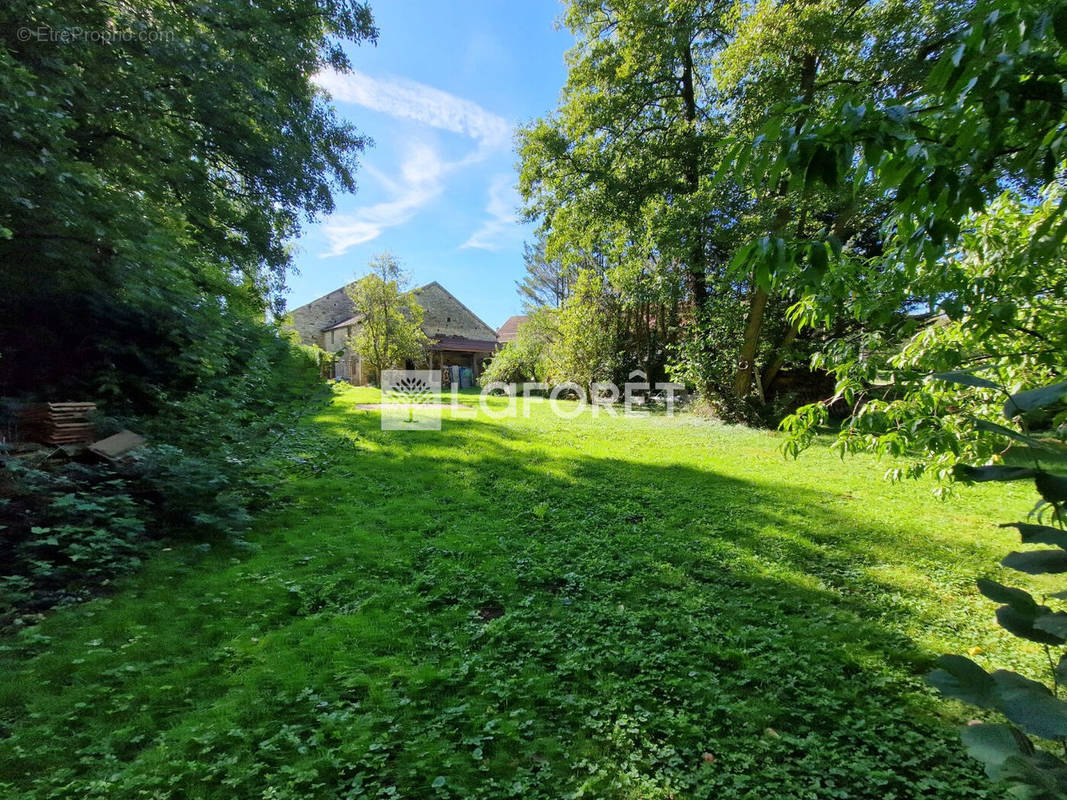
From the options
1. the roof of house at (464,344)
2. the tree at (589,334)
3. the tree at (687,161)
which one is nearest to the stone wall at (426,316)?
the roof of house at (464,344)

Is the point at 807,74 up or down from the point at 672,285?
up

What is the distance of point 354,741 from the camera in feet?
6.10

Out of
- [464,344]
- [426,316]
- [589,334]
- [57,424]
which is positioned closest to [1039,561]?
[57,424]

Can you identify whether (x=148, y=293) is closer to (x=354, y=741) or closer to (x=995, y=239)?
(x=354, y=741)

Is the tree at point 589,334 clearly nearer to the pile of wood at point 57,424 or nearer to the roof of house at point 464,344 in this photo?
the roof of house at point 464,344

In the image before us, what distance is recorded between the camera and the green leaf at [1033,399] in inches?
28.8

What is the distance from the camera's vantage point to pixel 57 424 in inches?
181

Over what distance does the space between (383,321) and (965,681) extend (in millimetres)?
19014

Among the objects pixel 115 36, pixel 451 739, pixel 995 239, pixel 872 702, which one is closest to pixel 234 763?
pixel 451 739

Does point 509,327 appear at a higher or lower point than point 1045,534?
higher

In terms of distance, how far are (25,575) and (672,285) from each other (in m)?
12.0

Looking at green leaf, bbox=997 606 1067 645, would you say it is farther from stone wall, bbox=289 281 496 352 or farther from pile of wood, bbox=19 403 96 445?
stone wall, bbox=289 281 496 352

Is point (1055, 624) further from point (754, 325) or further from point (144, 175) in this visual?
point (754, 325)

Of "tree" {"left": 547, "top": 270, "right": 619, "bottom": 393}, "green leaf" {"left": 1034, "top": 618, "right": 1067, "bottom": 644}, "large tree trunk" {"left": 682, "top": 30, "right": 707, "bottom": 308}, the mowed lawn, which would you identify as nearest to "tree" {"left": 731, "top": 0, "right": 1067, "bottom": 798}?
"green leaf" {"left": 1034, "top": 618, "right": 1067, "bottom": 644}
